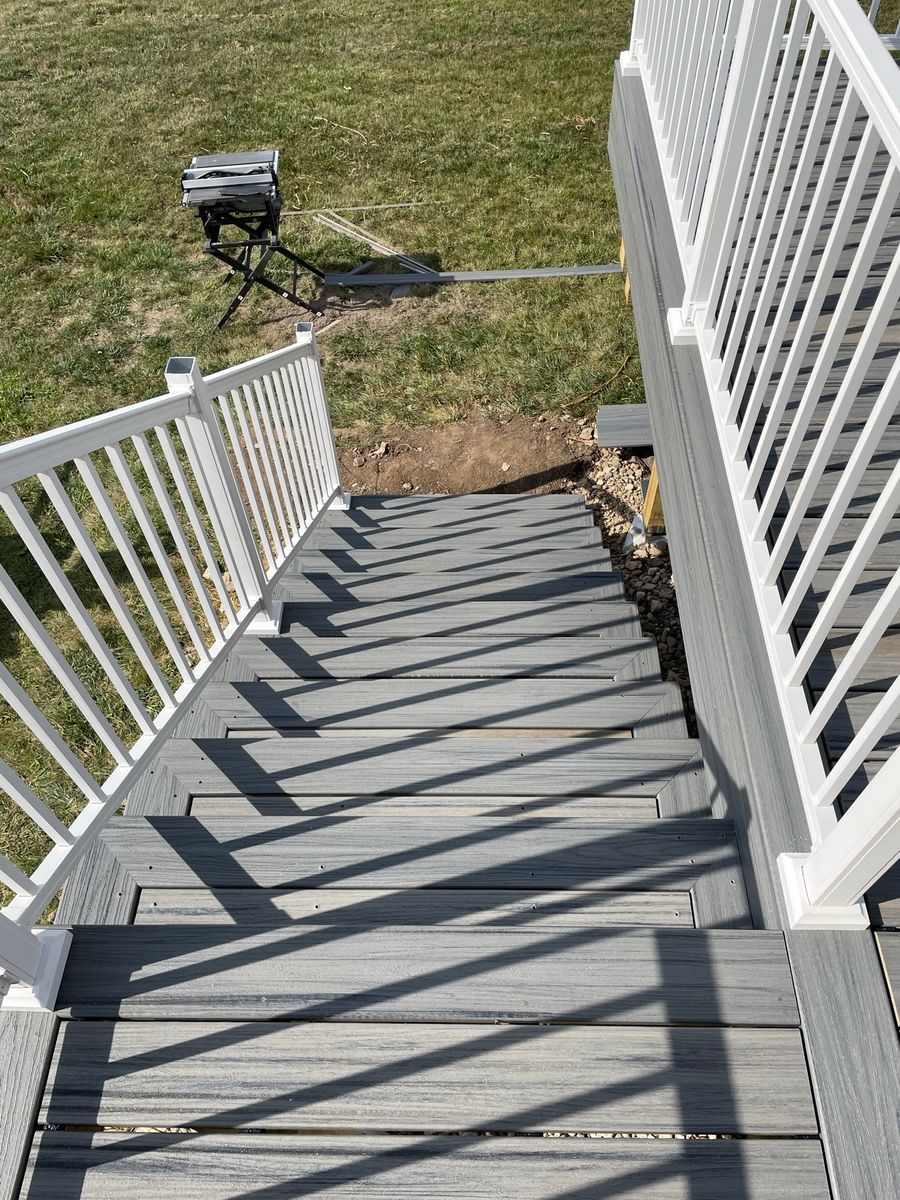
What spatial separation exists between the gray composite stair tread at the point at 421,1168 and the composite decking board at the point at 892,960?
0.28 meters

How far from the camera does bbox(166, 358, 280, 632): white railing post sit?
78.1 inches

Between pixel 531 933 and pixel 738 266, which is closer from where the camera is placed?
pixel 531 933

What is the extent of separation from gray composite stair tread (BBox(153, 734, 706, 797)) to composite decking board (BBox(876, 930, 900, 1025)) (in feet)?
1.71

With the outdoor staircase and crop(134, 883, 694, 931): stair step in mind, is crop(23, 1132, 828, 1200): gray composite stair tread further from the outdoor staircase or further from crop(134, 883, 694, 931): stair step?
crop(134, 883, 694, 931): stair step

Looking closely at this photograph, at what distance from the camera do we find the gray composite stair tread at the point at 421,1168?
1.16 meters

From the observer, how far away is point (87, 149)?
24.7 feet

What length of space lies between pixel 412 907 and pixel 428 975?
0.16m

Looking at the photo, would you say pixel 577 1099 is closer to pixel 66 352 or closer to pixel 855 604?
pixel 855 604

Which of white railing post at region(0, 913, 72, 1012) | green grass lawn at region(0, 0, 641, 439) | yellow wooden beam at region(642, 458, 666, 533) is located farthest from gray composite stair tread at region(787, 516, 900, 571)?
green grass lawn at region(0, 0, 641, 439)

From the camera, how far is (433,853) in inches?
64.5

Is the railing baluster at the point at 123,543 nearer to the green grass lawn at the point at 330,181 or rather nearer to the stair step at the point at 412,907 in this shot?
the stair step at the point at 412,907

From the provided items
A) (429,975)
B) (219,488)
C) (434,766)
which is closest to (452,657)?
(434,766)

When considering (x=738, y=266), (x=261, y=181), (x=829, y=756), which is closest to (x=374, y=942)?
(x=829, y=756)

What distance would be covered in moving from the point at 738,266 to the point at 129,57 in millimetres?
9579
